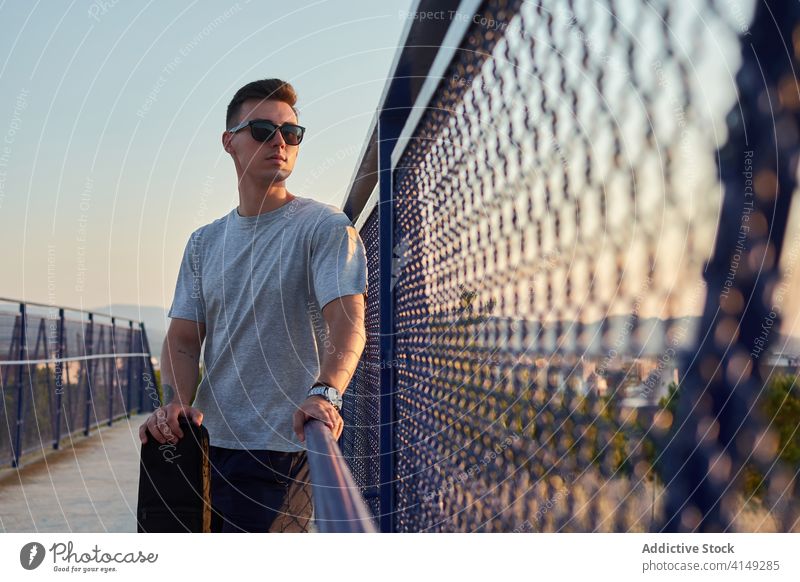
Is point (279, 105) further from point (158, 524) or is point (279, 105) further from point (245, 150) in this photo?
point (158, 524)

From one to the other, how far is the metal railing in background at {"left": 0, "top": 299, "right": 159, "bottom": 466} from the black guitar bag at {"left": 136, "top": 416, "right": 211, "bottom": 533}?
4.41 m

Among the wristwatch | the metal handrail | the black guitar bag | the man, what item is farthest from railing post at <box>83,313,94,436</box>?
the metal handrail

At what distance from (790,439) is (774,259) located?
226 millimetres

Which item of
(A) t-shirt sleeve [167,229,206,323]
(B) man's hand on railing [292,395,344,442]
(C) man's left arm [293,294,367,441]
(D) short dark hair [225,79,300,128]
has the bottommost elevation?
(B) man's hand on railing [292,395,344,442]

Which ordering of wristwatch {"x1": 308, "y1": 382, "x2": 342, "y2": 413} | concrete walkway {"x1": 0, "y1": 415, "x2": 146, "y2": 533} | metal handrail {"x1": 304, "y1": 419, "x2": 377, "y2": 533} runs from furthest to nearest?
concrete walkway {"x1": 0, "y1": 415, "x2": 146, "y2": 533}, wristwatch {"x1": 308, "y1": 382, "x2": 342, "y2": 413}, metal handrail {"x1": 304, "y1": 419, "x2": 377, "y2": 533}

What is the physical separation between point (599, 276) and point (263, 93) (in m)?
1.44

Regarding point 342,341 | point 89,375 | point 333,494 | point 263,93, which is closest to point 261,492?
point 342,341

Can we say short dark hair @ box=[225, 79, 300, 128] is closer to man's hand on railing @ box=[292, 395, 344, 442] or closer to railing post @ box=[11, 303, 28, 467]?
man's hand on railing @ box=[292, 395, 344, 442]

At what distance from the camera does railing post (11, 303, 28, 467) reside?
6.51 metres

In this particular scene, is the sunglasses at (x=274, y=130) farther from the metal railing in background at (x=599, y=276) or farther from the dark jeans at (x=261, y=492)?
the dark jeans at (x=261, y=492)

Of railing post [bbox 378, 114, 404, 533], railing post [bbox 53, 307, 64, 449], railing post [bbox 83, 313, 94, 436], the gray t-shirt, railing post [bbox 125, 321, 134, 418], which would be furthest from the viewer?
railing post [bbox 125, 321, 134, 418]

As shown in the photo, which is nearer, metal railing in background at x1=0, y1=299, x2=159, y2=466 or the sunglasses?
the sunglasses

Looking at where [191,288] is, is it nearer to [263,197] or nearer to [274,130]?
[263,197]
